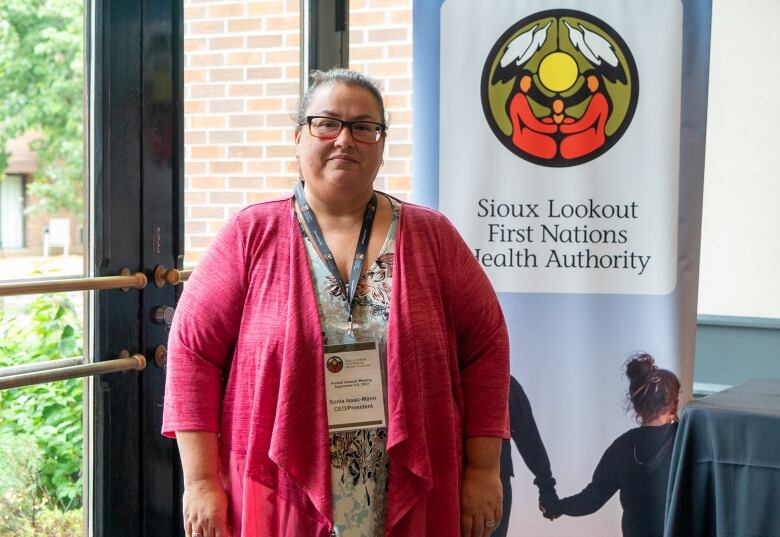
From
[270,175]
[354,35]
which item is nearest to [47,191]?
[270,175]

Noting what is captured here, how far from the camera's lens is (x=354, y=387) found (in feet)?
5.21

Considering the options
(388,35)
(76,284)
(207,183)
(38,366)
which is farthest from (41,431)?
(388,35)

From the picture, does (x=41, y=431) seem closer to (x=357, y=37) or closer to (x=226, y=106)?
(x=226, y=106)

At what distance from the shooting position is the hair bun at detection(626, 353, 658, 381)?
2.64m

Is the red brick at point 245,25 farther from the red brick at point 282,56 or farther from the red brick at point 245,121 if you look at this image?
the red brick at point 245,121

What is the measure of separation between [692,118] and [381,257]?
4.46ft

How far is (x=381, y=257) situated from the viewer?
5.47 feet

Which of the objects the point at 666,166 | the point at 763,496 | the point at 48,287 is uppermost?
the point at 666,166

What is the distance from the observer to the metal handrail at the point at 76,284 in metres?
1.94

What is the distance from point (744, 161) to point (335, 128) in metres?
2.61

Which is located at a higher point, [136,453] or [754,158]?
[754,158]

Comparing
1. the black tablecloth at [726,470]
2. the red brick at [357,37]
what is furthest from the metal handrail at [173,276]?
the black tablecloth at [726,470]

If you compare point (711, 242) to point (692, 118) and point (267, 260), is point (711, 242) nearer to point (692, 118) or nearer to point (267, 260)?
point (692, 118)

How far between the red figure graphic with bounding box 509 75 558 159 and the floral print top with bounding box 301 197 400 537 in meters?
1.17
